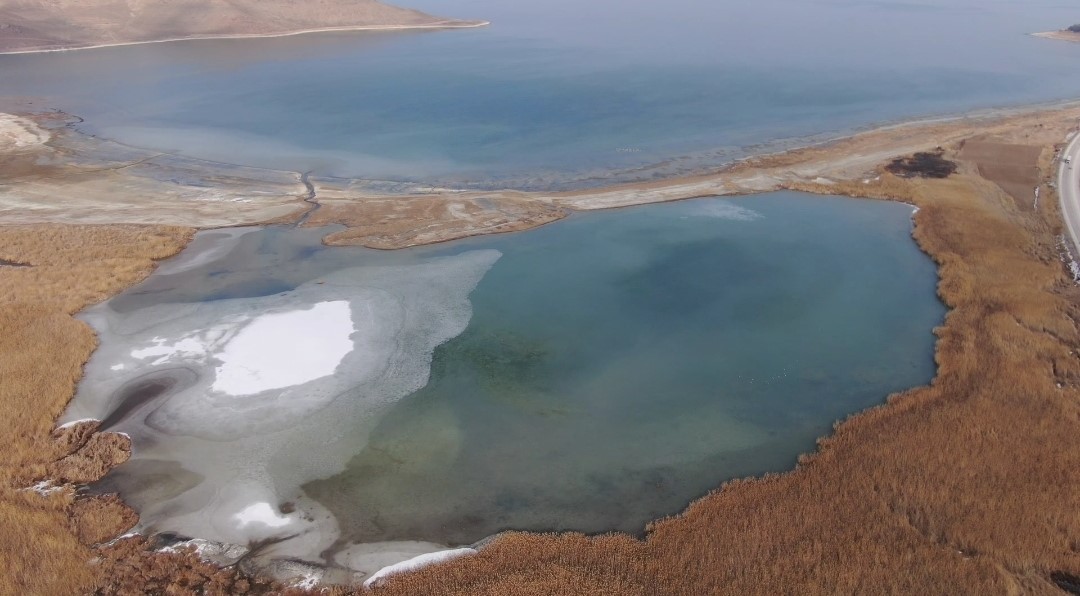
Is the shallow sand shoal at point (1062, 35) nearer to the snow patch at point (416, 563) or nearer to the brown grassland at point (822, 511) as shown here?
the brown grassland at point (822, 511)

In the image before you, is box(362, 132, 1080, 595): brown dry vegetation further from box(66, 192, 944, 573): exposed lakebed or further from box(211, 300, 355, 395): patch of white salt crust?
box(211, 300, 355, 395): patch of white salt crust

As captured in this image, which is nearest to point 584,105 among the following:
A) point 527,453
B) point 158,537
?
point 527,453

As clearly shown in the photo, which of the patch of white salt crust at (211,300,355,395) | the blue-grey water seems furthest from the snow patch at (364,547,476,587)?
the blue-grey water

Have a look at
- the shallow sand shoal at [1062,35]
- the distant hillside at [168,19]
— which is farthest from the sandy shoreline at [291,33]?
the shallow sand shoal at [1062,35]

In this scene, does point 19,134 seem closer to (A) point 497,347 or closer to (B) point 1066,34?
(A) point 497,347

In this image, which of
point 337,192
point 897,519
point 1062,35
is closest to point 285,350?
point 897,519

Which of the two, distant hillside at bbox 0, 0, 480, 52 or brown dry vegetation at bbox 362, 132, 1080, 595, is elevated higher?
distant hillside at bbox 0, 0, 480, 52
